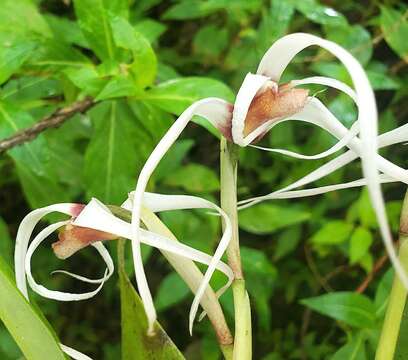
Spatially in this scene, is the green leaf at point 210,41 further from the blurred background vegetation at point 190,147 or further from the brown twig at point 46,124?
the brown twig at point 46,124

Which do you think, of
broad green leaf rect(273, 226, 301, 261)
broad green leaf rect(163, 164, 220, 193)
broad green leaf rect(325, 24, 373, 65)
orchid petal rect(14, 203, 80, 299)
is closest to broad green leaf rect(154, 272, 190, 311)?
broad green leaf rect(163, 164, 220, 193)

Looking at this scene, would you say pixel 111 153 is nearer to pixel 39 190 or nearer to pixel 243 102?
pixel 39 190

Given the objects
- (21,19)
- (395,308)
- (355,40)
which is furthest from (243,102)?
(355,40)

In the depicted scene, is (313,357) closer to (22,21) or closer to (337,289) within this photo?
(337,289)

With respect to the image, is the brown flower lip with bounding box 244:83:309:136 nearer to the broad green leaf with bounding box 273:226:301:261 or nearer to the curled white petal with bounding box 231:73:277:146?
the curled white petal with bounding box 231:73:277:146

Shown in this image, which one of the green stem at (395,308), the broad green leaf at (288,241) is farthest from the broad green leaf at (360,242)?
the green stem at (395,308)

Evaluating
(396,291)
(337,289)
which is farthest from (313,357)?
(396,291)

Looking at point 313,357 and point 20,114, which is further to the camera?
point 313,357
